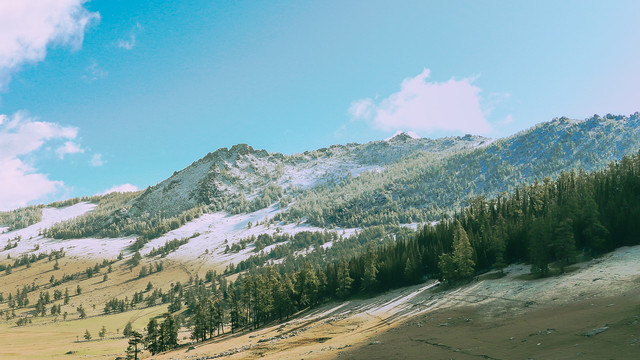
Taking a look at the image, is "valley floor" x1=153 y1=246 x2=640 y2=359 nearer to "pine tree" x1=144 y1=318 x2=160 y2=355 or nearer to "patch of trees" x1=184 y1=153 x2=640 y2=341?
"patch of trees" x1=184 y1=153 x2=640 y2=341

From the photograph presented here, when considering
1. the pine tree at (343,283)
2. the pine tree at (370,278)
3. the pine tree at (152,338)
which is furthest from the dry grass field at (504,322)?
the pine tree at (152,338)

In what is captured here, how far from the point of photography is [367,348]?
3438cm

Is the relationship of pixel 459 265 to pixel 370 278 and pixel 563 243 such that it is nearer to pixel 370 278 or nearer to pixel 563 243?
pixel 563 243

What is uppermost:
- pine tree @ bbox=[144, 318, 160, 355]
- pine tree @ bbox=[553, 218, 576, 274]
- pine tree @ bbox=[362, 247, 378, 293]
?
pine tree @ bbox=[553, 218, 576, 274]

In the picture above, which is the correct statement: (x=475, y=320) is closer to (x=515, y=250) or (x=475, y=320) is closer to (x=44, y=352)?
(x=515, y=250)

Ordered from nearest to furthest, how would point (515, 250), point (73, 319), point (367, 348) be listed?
point (367, 348) → point (515, 250) → point (73, 319)

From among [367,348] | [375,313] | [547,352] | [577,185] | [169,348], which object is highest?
[577,185]

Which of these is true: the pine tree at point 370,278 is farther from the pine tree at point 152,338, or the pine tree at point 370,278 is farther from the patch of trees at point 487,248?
the pine tree at point 152,338

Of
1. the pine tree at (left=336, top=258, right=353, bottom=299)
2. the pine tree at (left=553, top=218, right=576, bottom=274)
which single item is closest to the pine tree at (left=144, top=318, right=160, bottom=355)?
the pine tree at (left=336, top=258, right=353, bottom=299)

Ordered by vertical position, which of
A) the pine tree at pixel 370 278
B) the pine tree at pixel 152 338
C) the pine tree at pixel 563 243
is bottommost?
the pine tree at pixel 152 338

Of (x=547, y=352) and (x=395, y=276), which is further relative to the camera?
(x=395, y=276)

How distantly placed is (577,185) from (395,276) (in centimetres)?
7203

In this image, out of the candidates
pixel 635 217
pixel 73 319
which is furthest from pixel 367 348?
pixel 73 319

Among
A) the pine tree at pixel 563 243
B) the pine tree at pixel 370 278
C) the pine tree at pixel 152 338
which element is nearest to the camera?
the pine tree at pixel 563 243
